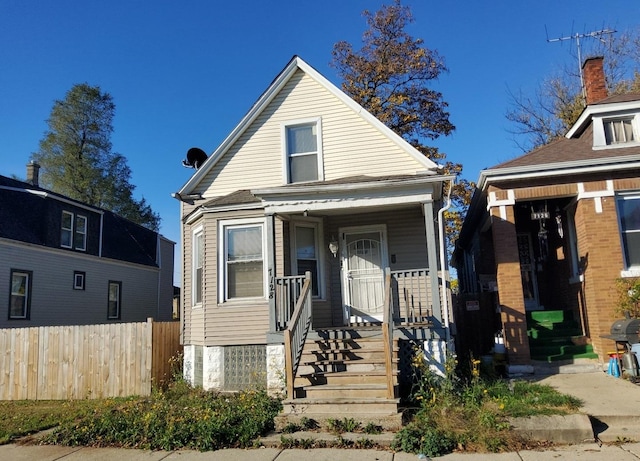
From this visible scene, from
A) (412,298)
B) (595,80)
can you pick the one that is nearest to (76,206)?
(412,298)

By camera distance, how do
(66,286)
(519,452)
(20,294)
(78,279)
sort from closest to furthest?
(519,452) → (20,294) → (66,286) → (78,279)

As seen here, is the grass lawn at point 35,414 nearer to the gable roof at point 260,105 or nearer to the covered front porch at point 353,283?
the covered front porch at point 353,283

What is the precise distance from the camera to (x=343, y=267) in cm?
1081

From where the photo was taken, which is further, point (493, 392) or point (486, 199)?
Result: point (486, 199)

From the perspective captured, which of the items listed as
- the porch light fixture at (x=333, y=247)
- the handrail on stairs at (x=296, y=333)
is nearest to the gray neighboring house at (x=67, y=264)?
the porch light fixture at (x=333, y=247)

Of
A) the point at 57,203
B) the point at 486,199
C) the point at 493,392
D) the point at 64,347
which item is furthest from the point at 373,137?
the point at 57,203

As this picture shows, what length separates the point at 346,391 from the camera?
7.08 m

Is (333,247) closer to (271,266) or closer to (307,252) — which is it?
(307,252)

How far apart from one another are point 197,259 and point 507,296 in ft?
22.6

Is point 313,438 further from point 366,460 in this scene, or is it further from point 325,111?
point 325,111

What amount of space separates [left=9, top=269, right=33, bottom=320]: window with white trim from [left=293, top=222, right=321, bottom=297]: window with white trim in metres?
11.0

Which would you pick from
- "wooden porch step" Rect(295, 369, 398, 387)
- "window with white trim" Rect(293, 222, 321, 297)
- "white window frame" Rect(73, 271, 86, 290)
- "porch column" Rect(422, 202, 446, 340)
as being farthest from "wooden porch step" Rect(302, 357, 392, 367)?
"white window frame" Rect(73, 271, 86, 290)

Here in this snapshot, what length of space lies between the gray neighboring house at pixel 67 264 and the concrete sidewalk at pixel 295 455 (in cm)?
1065

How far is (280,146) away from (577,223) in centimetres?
672
